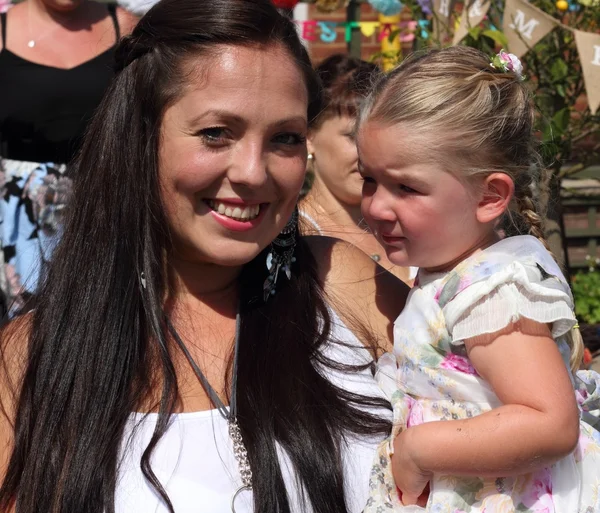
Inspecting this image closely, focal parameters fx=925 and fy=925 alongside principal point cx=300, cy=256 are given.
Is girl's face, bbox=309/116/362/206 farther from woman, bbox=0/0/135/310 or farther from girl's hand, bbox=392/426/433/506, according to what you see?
girl's hand, bbox=392/426/433/506

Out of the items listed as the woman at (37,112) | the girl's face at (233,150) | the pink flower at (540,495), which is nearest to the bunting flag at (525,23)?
the woman at (37,112)

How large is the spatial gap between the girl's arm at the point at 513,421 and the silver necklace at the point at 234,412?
36 centimetres

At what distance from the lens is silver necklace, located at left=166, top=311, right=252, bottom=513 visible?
1952 millimetres

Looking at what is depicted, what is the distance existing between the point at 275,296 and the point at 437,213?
543mm

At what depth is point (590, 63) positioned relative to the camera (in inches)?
155

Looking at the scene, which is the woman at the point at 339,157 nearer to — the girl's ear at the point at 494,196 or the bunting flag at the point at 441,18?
the bunting flag at the point at 441,18

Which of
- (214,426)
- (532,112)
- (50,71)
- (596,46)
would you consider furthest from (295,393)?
(596,46)

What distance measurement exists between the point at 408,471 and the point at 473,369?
248 millimetres

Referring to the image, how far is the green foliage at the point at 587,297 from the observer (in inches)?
227

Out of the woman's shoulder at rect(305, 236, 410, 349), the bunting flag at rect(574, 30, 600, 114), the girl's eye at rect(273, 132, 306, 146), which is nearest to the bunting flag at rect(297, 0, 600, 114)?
the bunting flag at rect(574, 30, 600, 114)

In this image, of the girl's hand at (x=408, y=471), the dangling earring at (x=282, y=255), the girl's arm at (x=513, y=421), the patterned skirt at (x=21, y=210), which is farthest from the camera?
the patterned skirt at (x=21, y=210)

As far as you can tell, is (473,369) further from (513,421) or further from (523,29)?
(523,29)

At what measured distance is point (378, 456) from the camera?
2020 millimetres

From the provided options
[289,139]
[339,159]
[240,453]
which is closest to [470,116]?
[289,139]
